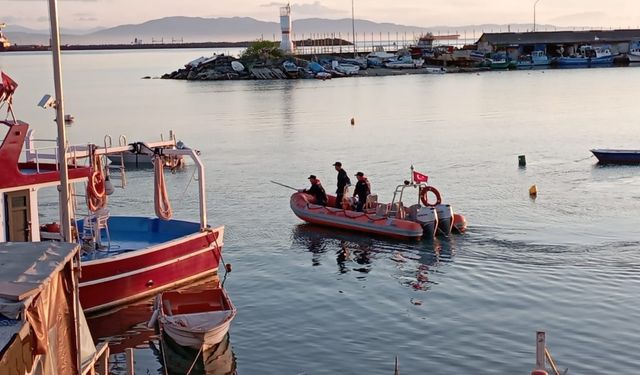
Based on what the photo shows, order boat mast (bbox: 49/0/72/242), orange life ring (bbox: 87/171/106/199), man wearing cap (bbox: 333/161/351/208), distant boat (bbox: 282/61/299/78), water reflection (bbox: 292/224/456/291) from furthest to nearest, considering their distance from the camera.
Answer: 1. distant boat (bbox: 282/61/299/78)
2. man wearing cap (bbox: 333/161/351/208)
3. water reflection (bbox: 292/224/456/291)
4. orange life ring (bbox: 87/171/106/199)
5. boat mast (bbox: 49/0/72/242)

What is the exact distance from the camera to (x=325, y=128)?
66500mm

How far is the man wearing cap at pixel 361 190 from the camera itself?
29016 millimetres

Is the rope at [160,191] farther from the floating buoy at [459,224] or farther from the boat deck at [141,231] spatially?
the floating buoy at [459,224]

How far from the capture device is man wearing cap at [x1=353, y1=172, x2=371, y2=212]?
2902 cm

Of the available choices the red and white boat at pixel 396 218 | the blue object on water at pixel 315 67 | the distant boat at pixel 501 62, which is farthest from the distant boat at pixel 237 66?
the red and white boat at pixel 396 218

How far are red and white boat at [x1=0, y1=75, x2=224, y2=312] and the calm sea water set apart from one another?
33.2 inches

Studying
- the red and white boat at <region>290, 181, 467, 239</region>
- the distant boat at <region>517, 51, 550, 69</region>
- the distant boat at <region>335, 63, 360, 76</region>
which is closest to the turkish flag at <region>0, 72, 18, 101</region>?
the red and white boat at <region>290, 181, 467, 239</region>

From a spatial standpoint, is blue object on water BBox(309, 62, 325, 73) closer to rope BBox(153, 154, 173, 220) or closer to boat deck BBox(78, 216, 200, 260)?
boat deck BBox(78, 216, 200, 260)

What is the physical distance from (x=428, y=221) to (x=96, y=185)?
11.2 metres

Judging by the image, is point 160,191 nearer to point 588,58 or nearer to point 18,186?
point 18,186

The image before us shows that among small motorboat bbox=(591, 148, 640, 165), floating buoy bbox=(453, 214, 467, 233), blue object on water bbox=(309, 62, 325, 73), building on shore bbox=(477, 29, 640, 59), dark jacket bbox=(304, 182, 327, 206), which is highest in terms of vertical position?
building on shore bbox=(477, 29, 640, 59)

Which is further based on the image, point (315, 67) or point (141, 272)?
point (315, 67)

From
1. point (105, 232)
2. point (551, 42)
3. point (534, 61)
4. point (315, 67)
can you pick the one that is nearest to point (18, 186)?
point (105, 232)

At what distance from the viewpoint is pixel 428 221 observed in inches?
1106
